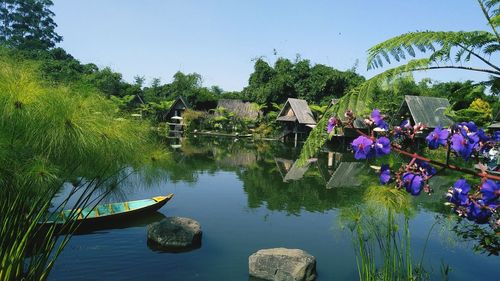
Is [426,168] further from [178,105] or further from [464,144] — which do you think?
[178,105]

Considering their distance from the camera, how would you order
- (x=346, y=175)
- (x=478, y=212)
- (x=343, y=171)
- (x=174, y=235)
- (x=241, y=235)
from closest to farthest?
(x=478, y=212) < (x=174, y=235) < (x=241, y=235) < (x=346, y=175) < (x=343, y=171)

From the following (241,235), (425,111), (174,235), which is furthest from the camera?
(425,111)

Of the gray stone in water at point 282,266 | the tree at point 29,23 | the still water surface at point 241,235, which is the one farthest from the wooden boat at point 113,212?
the tree at point 29,23

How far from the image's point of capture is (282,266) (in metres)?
7.13

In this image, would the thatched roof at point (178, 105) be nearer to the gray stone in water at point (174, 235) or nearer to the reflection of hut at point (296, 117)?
the reflection of hut at point (296, 117)

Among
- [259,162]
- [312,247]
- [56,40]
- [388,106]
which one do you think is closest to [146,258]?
[312,247]

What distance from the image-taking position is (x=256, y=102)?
136 feet

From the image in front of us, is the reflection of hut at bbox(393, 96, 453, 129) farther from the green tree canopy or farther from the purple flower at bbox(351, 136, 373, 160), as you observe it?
the purple flower at bbox(351, 136, 373, 160)

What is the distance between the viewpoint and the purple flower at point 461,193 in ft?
6.13

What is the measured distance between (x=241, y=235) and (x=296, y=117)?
24.1 m

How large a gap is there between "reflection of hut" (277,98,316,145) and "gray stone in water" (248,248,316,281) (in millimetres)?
25679

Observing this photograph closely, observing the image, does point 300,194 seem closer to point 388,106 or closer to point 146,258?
point 146,258

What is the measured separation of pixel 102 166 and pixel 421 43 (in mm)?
3886

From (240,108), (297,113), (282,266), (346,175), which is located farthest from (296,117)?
(282,266)
